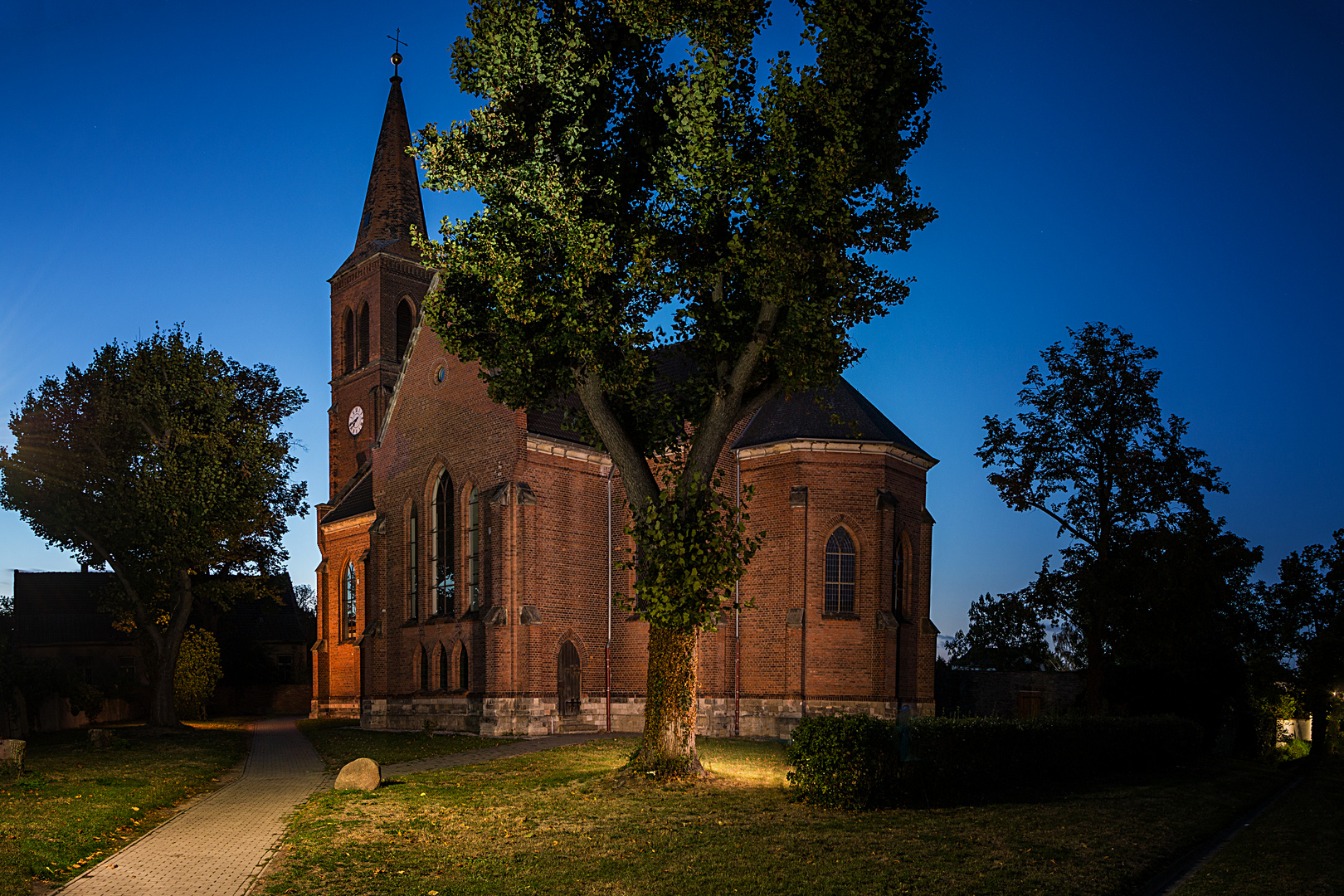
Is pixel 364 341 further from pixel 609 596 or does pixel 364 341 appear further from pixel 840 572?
pixel 840 572

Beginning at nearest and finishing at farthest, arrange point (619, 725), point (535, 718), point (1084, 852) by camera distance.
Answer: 1. point (1084, 852)
2. point (535, 718)
3. point (619, 725)

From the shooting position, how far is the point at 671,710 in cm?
1564

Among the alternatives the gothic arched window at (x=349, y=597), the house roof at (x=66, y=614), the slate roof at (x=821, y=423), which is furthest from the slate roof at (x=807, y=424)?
the house roof at (x=66, y=614)

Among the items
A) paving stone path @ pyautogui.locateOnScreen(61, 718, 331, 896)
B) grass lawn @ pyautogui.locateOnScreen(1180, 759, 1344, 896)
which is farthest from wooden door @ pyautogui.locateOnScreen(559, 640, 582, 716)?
grass lawn @ pyautogui.locateOnScreen(1180, 759, 1344, 896)

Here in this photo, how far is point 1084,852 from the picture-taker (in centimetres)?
1065

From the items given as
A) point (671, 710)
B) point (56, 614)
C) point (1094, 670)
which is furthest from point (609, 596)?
point (56, 614)

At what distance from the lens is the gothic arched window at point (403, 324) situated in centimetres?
4497

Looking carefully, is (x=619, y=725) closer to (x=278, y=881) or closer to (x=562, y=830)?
(x=562, y=830)

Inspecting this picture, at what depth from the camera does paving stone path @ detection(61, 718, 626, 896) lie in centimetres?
918

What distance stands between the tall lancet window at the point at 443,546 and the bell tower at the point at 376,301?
48.4 ft

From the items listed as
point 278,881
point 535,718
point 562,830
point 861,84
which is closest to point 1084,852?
point 562,830

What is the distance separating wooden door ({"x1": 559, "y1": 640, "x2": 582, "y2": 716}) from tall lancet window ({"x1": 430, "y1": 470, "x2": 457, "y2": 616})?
433cm

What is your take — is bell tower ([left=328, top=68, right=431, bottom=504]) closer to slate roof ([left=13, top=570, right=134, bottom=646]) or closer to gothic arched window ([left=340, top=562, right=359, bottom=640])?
gothic arched window ([left=340, top=562, right=359, bottom=640])

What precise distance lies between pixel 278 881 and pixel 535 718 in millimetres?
17119
